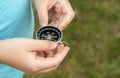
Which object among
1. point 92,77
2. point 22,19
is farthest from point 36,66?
point 92,77

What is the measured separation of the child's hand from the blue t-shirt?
12 centimetres

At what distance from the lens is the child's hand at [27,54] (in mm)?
1130

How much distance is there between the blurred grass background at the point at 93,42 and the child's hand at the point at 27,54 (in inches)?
49.6

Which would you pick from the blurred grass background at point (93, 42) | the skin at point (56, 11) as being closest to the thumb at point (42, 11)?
the skin at point (56, 11)

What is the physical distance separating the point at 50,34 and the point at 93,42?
57.5 inches

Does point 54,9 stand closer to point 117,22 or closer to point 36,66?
point 36,66

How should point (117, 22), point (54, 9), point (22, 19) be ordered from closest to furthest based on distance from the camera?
point (22, 19)
point (54, 9)
point (117, 22)

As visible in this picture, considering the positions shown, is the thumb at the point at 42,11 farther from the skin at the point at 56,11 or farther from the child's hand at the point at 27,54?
the child's hand at the point at 27,54

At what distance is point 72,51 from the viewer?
2.62 meters

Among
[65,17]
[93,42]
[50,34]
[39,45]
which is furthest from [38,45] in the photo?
[93,42]

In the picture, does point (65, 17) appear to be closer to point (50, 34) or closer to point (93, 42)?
point (50, 34)

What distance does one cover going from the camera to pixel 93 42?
8.87 feet

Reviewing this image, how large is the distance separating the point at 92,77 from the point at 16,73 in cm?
105

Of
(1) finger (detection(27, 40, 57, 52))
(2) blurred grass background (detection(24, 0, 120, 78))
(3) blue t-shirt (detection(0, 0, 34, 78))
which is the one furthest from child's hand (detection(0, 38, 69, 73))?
(2) blurred grass background (detection(24, 0, 120, 78))
